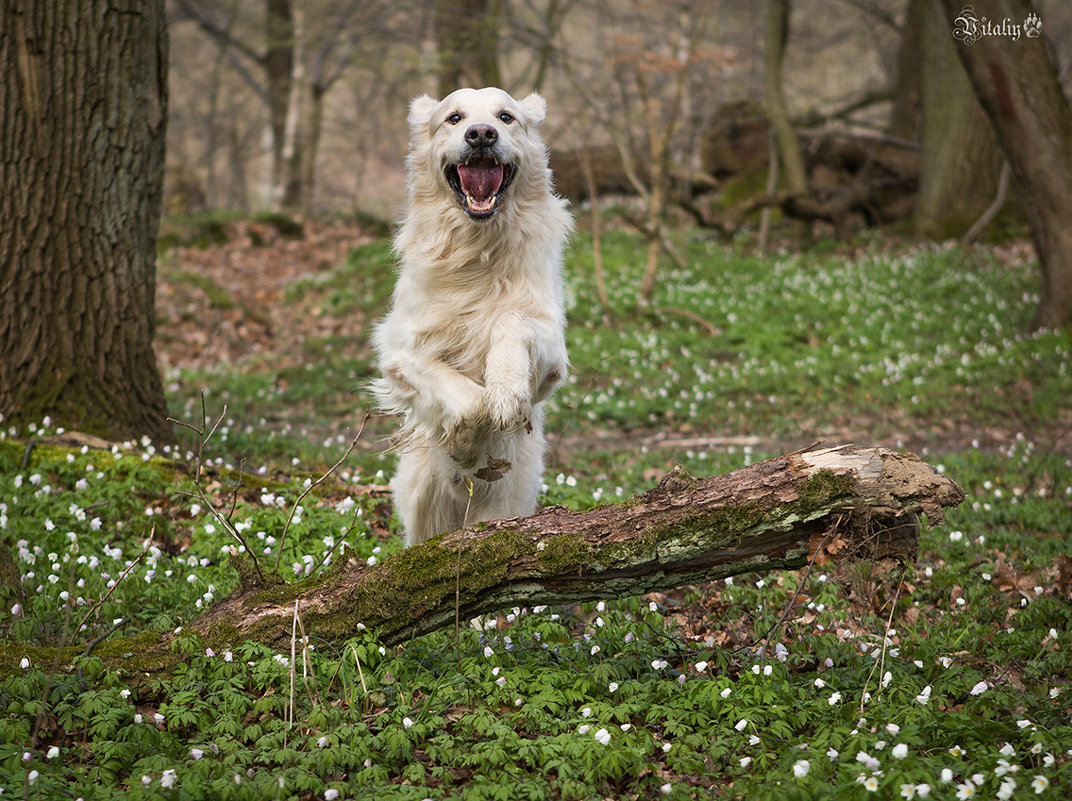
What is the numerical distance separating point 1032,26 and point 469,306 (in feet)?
30.7

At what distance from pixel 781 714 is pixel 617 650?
903 millimetres

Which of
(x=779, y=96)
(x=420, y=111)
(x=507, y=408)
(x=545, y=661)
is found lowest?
(x=545, y=661)

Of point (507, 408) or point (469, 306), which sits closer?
point (507, 408)

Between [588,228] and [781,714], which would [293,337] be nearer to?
[588,228]

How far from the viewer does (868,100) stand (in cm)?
2023

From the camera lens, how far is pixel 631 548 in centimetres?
362

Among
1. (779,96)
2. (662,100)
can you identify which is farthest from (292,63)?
(779,96)

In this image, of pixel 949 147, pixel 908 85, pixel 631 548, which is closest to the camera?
pixel 631 548

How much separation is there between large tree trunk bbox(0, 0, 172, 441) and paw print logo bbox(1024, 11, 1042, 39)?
9666 millimetres

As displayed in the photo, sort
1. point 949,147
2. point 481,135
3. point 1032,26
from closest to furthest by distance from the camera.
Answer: point 481,135 → point 1032,26 → point 949,147

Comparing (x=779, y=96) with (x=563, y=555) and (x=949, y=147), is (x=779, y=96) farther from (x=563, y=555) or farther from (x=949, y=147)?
(x=563, y=555)

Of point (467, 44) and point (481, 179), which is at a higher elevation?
point (467, 44)

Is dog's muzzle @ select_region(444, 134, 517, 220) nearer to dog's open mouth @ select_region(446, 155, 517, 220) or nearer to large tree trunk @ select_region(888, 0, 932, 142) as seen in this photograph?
dog's open mouth @ select_region(446, 155, 517, 220)

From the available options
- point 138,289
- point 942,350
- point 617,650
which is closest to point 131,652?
point 617,650
